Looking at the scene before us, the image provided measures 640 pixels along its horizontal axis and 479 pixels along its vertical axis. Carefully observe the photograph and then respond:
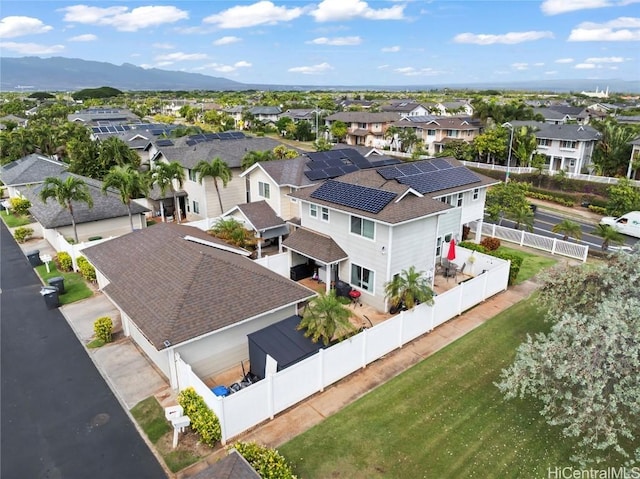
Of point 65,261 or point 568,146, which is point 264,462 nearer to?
point 65,261

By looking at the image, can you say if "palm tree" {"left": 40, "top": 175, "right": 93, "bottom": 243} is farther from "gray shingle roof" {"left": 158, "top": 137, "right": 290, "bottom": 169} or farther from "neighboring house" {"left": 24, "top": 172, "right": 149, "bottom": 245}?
"gray shingle roof" {"left": 158, "top": 137, "right": 290, "bottom": 169}

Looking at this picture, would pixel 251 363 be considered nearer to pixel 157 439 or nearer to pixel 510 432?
pixel 157 439

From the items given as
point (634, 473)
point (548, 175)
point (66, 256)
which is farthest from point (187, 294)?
point (548, 175)

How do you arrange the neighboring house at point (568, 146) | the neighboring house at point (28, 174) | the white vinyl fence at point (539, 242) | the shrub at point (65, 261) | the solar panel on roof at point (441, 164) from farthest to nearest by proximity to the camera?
the neighboring house at point (568, 146) < the neighboring house at point (28, 174) < the solar panel on roof at point (441, 164) < the white vinyl fence at point (539, 242) < the shrub at point (65, 261)

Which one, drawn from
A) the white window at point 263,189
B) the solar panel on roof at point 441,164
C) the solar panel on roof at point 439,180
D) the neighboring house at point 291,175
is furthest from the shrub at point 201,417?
the solar panel on roof at point 441,164

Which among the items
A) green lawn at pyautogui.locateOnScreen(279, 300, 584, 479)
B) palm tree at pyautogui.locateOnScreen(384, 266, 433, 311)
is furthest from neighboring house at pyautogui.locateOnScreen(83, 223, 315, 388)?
green lawn at pyautogui.locateOnScreen(279, 300, 584, 479)

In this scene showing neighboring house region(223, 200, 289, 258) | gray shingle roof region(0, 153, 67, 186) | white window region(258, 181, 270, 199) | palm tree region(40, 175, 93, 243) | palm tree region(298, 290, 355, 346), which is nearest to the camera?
palm tree region(298, 290, 355, 346)

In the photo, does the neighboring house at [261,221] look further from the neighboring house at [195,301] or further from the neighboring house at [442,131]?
the neighboring house at [442,131]
